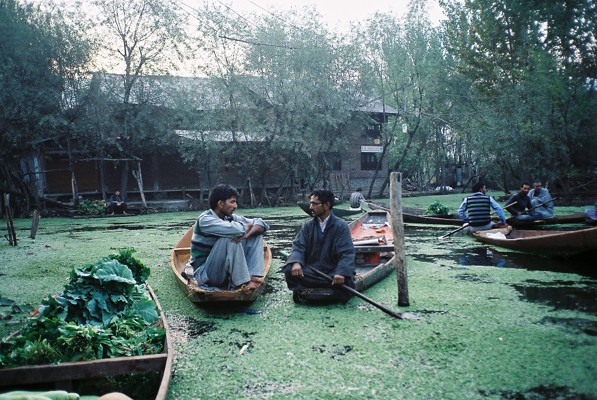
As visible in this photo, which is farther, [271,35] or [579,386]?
[271,35]

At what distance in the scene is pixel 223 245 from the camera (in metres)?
4.15

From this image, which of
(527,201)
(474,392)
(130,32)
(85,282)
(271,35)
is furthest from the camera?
(271,35)

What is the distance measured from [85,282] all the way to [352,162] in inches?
912

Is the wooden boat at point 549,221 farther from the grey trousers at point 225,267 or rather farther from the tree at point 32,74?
the tree at point 32,74

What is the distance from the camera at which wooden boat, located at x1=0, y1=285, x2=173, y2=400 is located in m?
2.25

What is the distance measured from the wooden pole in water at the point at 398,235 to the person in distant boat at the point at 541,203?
19.7 ft

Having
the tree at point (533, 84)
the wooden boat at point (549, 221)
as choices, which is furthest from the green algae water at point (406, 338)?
the tree at point (533, 84)


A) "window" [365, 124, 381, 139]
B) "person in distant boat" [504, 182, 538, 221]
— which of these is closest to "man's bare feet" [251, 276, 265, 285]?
"person in distant boat" [504, 182, 538, 221]

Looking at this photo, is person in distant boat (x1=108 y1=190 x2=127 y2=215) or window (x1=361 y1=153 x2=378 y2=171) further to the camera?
window (x1=361 y1=153 x2=378 y2=171)

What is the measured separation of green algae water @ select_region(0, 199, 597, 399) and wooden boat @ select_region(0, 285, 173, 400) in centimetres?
28

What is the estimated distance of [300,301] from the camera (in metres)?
4.35

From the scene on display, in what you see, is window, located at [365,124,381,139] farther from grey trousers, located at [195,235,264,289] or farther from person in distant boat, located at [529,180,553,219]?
grey trousers, located at [195,235,264,289]

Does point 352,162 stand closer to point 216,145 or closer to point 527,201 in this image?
point 216,145

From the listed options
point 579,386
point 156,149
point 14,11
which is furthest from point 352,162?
point 579,386
